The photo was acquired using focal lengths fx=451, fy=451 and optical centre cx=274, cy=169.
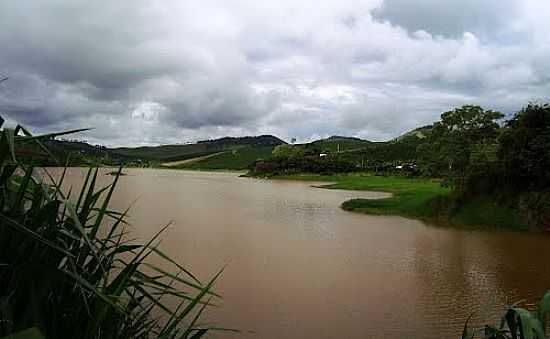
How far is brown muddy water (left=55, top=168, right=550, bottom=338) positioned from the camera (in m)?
7.77

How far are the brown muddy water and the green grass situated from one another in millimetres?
109258

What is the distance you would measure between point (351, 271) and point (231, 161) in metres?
131

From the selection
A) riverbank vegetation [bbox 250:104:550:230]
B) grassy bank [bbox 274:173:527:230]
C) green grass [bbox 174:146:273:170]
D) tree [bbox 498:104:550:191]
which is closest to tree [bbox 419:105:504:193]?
riverbank vegetation [bbox 250:104:550:230]

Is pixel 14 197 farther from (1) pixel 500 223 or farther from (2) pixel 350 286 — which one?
(1) pixel 500 223

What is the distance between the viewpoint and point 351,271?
1160cm

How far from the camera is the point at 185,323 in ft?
22.2

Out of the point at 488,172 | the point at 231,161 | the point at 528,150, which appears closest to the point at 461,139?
the point at 488,172

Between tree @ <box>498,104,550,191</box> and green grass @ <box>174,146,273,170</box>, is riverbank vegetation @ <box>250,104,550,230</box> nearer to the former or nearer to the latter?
tree @ <box>498,104,550,191</box>

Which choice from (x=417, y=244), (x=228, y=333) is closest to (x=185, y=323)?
(x=228, y=333)

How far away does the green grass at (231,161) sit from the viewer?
132975 millimetres

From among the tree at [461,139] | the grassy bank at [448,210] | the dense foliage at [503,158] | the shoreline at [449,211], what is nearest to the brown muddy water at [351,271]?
the shoreline at [449,211]

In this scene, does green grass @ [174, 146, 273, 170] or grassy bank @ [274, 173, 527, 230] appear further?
green grass @ [174, 146, 273, 170]

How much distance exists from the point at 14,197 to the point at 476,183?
71.5 feet

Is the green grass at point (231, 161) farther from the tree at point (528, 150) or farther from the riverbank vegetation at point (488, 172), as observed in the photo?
the tree at point (528, 150)
